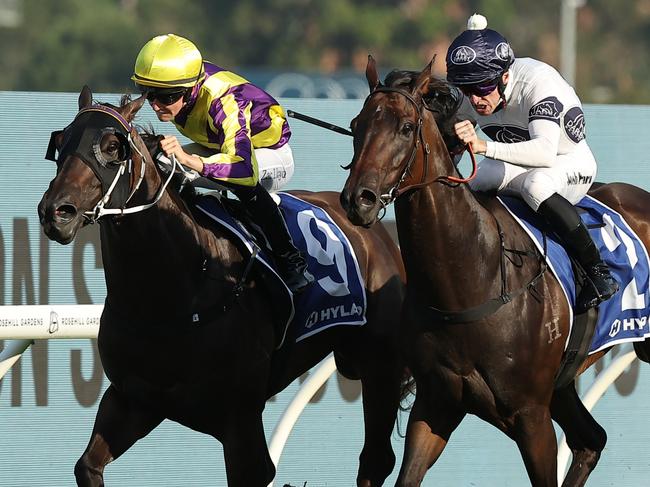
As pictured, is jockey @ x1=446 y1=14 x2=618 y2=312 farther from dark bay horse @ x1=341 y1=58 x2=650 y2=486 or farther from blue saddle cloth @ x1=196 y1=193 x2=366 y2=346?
blue saddle cloth @ x1=196 y1=193 x2=366 y2=346

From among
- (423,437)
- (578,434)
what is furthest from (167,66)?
(578,434)

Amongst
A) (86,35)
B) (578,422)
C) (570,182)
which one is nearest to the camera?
(570,182)

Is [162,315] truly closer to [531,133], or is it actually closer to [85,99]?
[85,99]

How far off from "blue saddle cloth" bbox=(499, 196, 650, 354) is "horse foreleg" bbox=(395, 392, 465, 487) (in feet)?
2.18

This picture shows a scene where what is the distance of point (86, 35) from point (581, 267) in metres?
37.4

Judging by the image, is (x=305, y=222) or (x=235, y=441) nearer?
(x=235, y=441)

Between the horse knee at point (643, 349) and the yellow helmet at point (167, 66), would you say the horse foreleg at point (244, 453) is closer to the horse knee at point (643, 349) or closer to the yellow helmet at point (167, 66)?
the yellow helmet at point (167, 66)

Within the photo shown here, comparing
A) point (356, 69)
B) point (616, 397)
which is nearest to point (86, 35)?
point (356, 69)

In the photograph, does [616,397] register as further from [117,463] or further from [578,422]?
[117,463]

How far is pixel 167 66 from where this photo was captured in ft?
15.8

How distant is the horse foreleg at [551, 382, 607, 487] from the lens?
5691 mm

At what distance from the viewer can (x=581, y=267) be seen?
5.16 m

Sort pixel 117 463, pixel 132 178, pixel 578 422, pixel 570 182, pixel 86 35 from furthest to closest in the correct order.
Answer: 1. pixel 86 35
2. pixel 117 463
3. pixel 578 422
4. pixel 570 182
5. pixel 132 178

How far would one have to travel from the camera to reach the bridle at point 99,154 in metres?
4.34
